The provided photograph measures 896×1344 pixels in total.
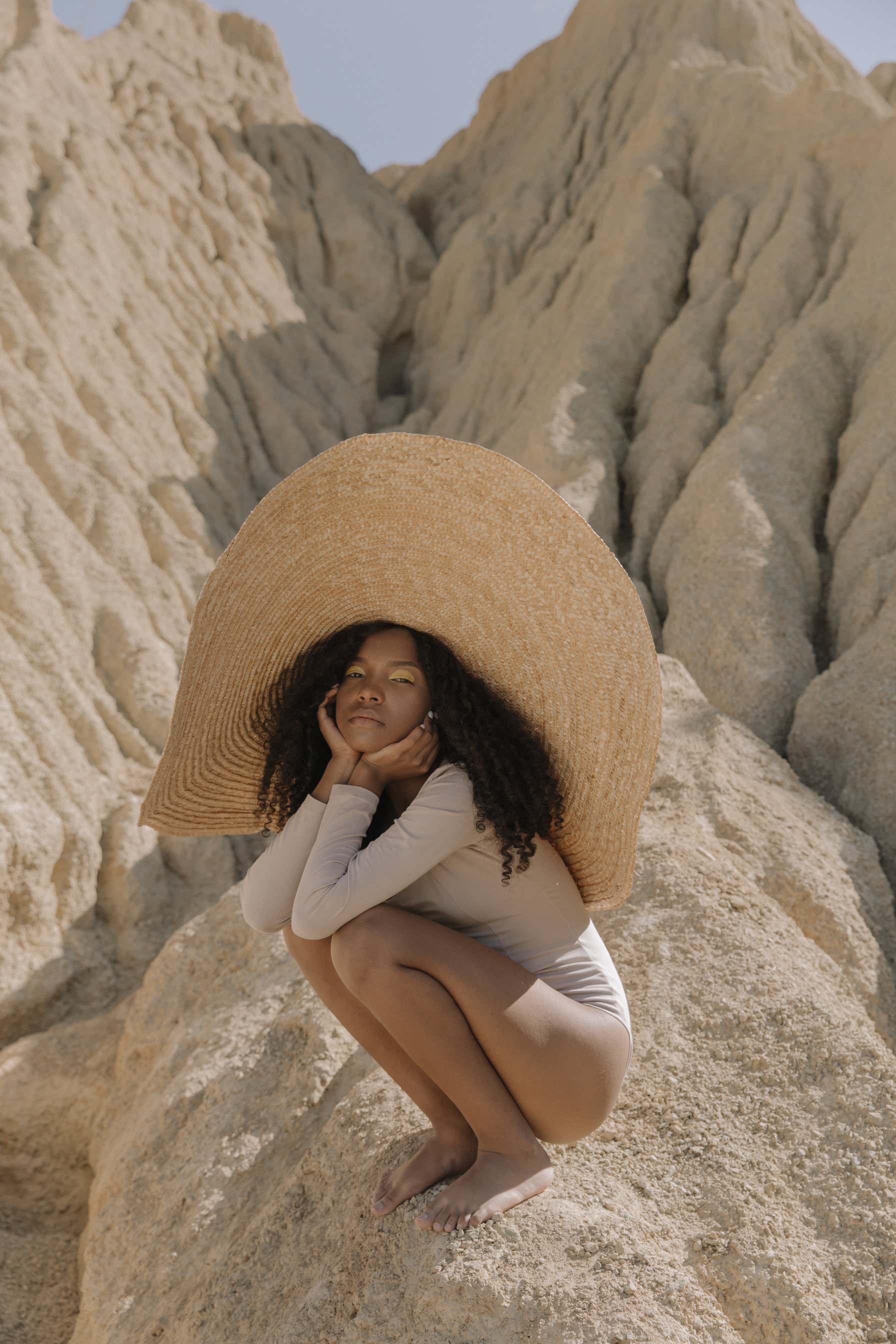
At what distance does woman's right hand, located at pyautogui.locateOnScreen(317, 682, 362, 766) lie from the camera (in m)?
2.18

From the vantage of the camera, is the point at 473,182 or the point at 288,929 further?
the point at 473,182

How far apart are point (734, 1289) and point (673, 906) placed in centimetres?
105

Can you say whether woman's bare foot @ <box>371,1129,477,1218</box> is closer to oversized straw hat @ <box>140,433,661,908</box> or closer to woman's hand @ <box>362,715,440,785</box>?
oversized straw hat @ <box>140,433,661,908</box>

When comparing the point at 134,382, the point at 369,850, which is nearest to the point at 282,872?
the point at 369,850

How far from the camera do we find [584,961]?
2113 mm

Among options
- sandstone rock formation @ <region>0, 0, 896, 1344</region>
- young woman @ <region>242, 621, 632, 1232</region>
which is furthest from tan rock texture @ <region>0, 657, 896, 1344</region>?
young woman @ <region>242, 621, 632, 1232</region>

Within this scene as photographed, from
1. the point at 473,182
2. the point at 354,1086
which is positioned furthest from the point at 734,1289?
the point at 473,182

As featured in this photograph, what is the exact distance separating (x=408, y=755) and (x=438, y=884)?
10.9 inches

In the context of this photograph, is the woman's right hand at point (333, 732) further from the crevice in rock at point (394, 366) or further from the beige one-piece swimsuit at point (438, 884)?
the crevice in rock at point (394, 366)

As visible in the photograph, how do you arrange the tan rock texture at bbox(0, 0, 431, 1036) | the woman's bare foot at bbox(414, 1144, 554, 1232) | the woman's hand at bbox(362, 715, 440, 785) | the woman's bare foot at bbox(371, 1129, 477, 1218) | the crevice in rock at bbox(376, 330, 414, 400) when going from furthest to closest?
the crevice in rock at bbox(376, 330, 414, 400) < the tan rock texture at bbox(0, 0, 431, 1036) < the woman's hand at bbox(362, 715, 440, 785) < the woman's bare foot at bbox(371, 1129, 477, 1218) < the woman's bare foot at bbox(414, 1144, 554, 1232)

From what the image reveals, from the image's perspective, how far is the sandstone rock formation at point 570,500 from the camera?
7.13 ft

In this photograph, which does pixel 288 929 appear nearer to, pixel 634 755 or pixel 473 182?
pixel 634 755

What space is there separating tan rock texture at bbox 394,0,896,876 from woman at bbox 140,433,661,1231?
6.53 ft

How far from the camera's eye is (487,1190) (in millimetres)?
1894
